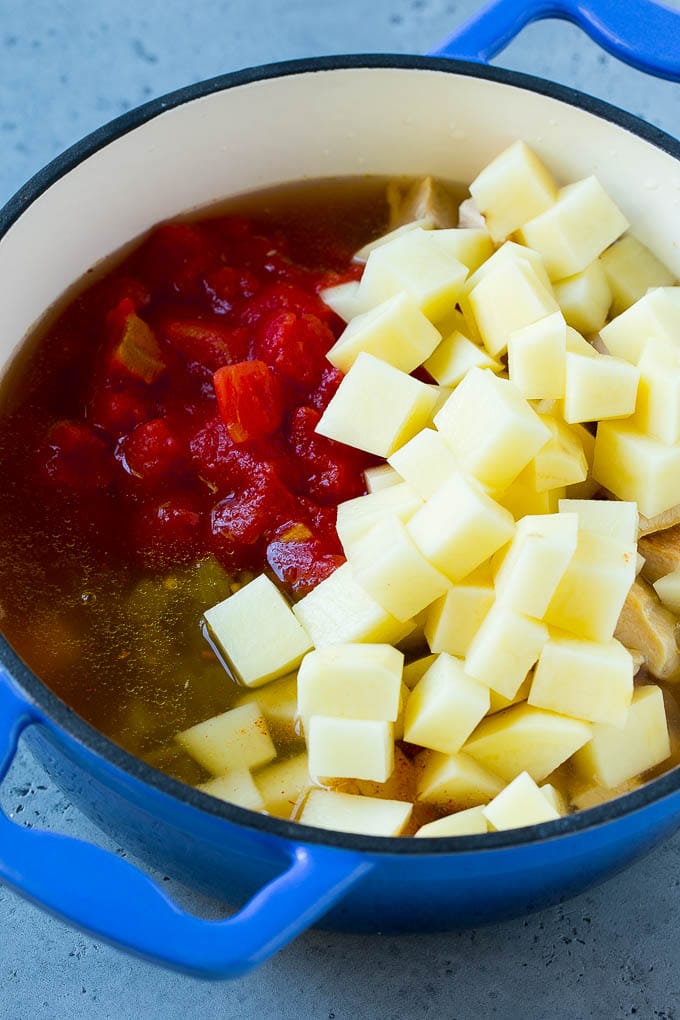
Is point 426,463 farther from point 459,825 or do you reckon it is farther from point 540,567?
point 459,825

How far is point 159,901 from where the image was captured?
1.18 meters

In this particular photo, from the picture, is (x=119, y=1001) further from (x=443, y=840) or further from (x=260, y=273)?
(x=260, y=273)

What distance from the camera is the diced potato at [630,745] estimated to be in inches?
57.2

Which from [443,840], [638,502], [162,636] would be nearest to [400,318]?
[638,502]

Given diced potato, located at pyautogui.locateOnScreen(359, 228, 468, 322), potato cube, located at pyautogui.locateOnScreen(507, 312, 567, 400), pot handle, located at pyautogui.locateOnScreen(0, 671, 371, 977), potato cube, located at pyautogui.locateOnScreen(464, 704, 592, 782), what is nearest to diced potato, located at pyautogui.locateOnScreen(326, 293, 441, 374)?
diced potato, located at pyautogui.locateOnScreen(359, 228, 468, 322)

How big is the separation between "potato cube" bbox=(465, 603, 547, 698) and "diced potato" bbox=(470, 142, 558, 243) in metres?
0.76

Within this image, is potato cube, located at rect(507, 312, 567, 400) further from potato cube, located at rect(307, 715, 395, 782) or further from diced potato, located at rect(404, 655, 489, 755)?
potato cube, located at rect(307, 715, 395, 782)

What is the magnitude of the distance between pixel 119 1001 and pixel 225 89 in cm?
137

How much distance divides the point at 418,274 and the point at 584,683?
0.68 metres

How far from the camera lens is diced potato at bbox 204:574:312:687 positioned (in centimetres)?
157

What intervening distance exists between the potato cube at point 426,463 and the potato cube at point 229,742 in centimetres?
38

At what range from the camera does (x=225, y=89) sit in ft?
6.05

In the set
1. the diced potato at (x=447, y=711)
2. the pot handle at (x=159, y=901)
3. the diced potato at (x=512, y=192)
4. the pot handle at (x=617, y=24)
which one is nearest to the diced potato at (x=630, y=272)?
the diced potato at (x=512, y=192)

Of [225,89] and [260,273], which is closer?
[225,89]
